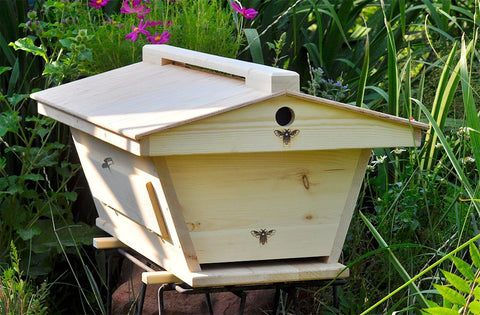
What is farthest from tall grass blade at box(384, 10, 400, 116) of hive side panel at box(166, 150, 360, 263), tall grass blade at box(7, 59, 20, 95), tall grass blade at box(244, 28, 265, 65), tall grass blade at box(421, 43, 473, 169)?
tall grass blade at box(7, 59, 20, 95)

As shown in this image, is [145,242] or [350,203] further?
[145,242]

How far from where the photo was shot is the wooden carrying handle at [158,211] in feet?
6.62

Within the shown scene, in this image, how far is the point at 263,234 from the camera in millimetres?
2064

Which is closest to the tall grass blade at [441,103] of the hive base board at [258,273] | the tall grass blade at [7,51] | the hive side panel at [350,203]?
the hive side panel at [350,203]

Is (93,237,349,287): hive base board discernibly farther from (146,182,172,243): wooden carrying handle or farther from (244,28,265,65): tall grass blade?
(244,28,265,65): tall grass blade

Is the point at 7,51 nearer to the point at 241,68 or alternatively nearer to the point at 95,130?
the point at 95,130

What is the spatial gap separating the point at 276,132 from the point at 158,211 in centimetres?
37

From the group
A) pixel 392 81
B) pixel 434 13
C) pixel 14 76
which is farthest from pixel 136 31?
pixel 434 13

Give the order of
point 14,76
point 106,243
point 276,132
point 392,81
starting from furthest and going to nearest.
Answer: point 14,76, point 392,81, point 106,243, point 276,132

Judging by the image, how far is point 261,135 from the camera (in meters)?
1.90

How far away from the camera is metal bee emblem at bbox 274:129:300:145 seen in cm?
191

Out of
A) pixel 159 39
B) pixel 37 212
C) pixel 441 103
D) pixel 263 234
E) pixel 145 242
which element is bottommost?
pixel 37 212

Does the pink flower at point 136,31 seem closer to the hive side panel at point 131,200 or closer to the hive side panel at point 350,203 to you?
the hive side panel at point 131,200

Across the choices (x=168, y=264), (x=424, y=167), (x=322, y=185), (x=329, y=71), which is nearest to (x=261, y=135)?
(x=322, y=185)
